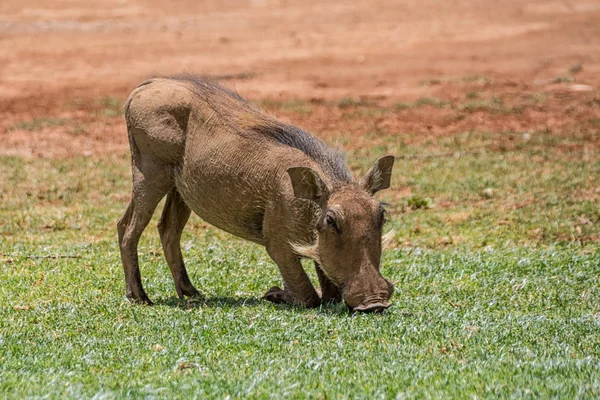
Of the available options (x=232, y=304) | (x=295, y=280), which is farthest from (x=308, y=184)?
(x=232, y=304)

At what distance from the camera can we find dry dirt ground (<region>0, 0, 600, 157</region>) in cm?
1628

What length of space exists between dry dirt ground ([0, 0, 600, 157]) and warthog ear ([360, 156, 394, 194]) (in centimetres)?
804

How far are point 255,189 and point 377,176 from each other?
852mm

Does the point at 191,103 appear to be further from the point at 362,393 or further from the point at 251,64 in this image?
the point at 251,64

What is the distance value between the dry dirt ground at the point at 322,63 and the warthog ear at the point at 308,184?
8.22 metres

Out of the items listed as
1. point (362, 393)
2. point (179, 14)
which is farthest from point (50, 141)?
point (179, 14)

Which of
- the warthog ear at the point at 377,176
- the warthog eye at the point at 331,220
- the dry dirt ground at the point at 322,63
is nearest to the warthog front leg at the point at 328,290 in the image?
the warthog eye at the point at 331,220

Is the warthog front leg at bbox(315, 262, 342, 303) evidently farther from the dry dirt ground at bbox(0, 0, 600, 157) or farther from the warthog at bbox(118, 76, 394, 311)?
the dry dirt ground at bbox(0, 0, 600, 157)

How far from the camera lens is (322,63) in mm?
22016

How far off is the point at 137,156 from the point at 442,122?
9197mm

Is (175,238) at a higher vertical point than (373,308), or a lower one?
lower

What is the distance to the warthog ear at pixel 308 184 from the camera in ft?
22.5

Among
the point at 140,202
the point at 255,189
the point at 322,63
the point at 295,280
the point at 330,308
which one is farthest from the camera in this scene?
the point at 322,63

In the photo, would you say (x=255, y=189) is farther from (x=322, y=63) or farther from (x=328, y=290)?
(x=322, y=63)
